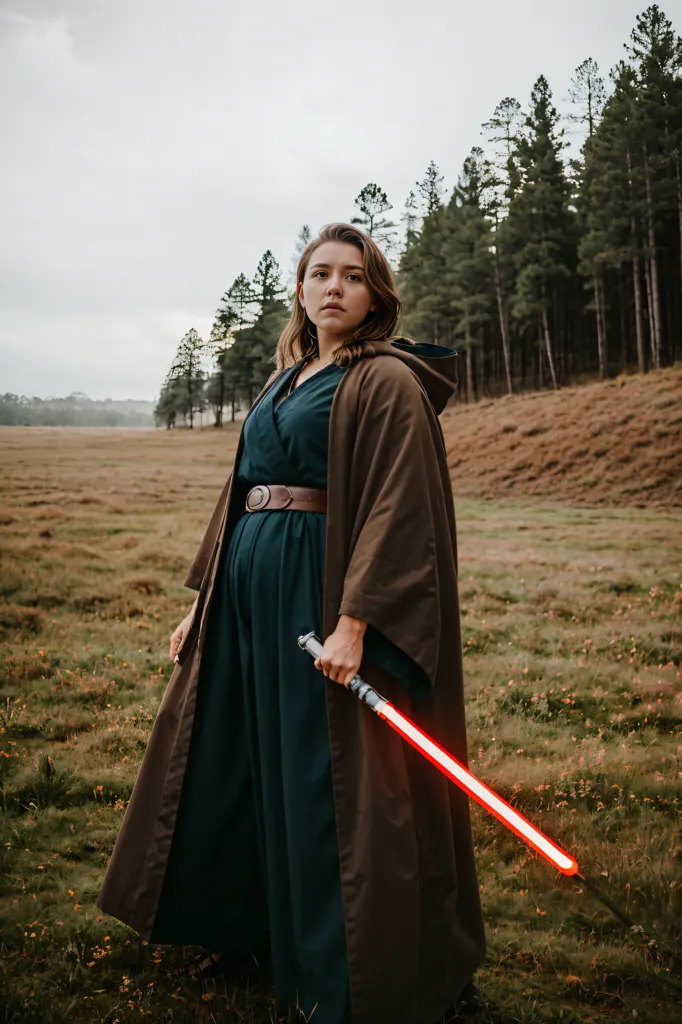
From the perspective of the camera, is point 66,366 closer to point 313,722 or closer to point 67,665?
point 67,665

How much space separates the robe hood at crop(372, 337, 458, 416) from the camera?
75.7 inches

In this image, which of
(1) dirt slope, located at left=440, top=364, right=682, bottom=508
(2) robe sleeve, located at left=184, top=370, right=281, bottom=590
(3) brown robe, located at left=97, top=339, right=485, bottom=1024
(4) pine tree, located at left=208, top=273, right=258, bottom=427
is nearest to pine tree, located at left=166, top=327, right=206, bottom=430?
(4) pine tree, located at left=208, top=273, right=258, bottom=427

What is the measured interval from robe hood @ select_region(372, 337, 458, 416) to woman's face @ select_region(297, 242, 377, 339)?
0.13m

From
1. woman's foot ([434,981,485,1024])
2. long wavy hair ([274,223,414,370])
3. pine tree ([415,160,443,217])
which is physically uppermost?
pine tree ([415,160,443,217])

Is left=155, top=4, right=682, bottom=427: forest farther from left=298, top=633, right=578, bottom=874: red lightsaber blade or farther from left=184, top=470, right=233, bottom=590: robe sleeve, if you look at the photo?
left=298, top=633, right=578, bottom=874: red lightsaber blade

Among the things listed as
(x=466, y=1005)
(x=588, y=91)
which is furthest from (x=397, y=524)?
(x=588, y=91)

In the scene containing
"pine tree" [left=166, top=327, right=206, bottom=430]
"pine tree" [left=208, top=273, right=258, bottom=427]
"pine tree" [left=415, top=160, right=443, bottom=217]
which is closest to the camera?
"pine tree" [left=166, top=327, right=206, bottom=430]

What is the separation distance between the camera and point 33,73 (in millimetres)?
5465

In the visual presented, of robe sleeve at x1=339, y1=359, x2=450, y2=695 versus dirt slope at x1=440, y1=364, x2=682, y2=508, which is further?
dirt slope at x1=440, y1=364, x2=682, y2=508

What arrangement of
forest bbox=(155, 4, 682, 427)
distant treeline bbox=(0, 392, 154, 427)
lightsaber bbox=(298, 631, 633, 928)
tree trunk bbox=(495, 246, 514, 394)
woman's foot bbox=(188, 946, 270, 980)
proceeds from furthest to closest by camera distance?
tree trunk bbox=(495, 246, 514, 394) < forest bbox=(155, 4, 682, 427) < distant treeline bbox=(0, 392, 154, 427) < woman's foot bbox=(188, 946, 270, 980) < lightsaber bbox=(298, 631, 633, 928)

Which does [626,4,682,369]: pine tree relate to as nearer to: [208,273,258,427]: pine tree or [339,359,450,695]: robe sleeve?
[208,273,258,427]: pine tree

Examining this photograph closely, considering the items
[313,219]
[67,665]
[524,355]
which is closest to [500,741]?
[67,665]

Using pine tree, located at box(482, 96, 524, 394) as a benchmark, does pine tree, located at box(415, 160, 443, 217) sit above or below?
above

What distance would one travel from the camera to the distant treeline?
6039mm
